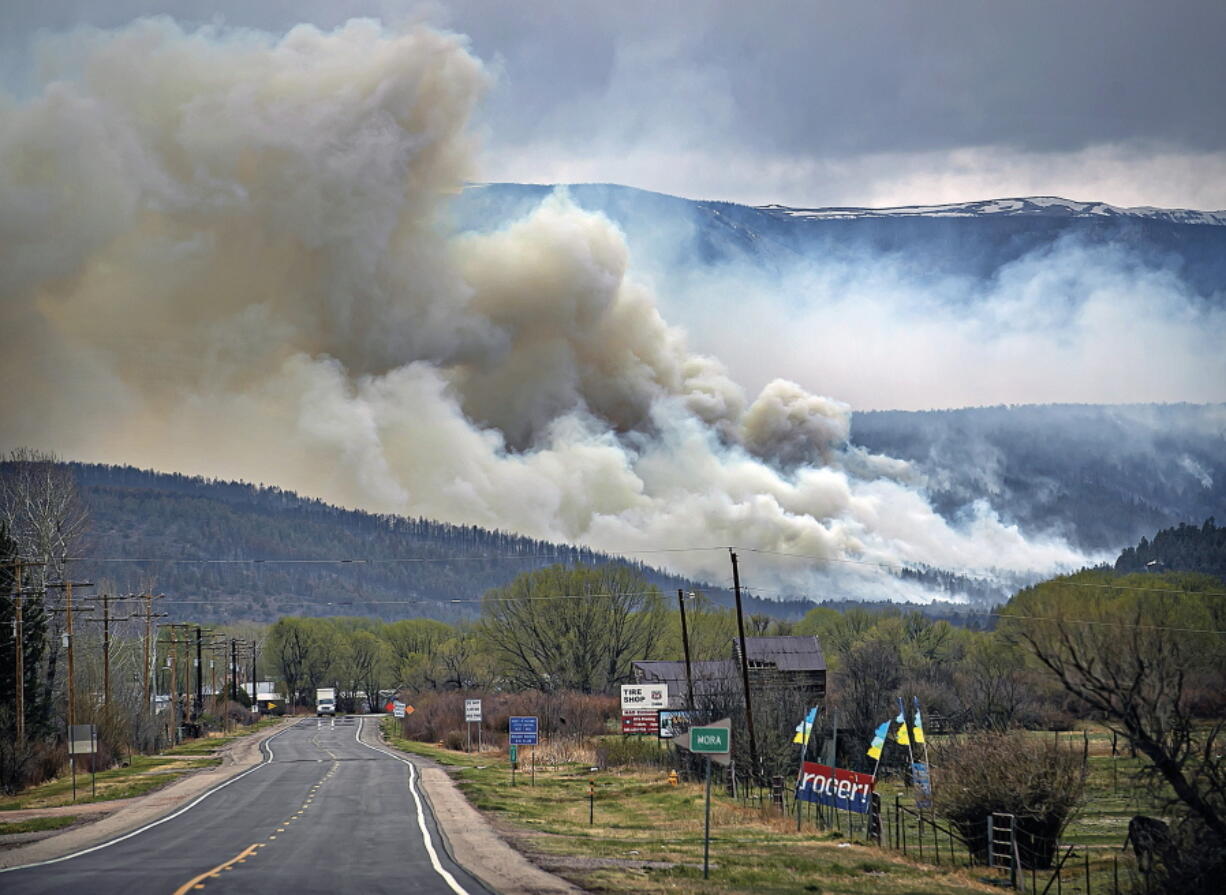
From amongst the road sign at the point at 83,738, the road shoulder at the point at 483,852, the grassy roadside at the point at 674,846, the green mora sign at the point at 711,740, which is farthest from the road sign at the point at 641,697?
the green mora sign at the point at 711,740

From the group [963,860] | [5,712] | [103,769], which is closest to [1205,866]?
[963,860]

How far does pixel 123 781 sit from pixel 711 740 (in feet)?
136

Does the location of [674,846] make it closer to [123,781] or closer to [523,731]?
[523,731]

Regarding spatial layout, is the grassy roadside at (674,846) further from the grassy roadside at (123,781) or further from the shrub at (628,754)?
the grassy roadside at (123,781)

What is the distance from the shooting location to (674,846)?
32.0 meters

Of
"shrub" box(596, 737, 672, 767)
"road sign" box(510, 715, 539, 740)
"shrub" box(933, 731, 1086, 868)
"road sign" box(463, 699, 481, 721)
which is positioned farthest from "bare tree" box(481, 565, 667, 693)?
"shrub" box(933, 731, 1086, 868)

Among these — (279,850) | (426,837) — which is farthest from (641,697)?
(279,850)

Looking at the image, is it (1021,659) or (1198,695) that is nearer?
(1198,695)

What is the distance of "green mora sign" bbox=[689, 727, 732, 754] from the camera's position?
2383 cm

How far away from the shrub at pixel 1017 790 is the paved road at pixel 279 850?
12411mm

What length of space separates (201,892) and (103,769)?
4618 cm

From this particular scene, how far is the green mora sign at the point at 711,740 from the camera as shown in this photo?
78.2ft

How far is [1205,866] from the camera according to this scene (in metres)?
19.7

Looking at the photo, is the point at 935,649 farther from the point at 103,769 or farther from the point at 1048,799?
the point at 1048,799
